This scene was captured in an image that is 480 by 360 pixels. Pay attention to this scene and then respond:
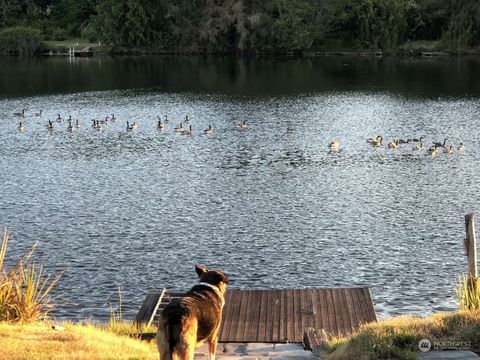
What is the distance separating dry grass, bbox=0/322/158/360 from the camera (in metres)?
12.9

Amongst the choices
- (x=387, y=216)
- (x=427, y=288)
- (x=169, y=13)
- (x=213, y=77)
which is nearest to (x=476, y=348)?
(x=427, y=288)

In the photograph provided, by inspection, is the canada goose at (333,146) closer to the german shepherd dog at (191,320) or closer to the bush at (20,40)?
the german shepherd dog at (191,320)

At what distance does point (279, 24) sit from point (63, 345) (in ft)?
332

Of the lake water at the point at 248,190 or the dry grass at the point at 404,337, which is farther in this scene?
the lake water at the point at 248,190

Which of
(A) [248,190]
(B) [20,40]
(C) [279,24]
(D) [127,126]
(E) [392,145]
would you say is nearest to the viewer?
(A) [248,190]

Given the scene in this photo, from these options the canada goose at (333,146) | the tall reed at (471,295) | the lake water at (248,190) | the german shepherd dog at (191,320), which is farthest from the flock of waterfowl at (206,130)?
the german shepherd dog at (191,320)

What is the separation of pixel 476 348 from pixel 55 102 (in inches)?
2608

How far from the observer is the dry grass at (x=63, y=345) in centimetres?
Result: 1290

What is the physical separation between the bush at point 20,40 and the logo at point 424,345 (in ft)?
386

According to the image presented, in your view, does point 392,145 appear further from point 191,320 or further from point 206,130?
point 191,320

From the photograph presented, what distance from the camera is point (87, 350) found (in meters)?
13.5

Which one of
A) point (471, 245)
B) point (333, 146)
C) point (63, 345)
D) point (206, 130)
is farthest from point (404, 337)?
point (206, 130)

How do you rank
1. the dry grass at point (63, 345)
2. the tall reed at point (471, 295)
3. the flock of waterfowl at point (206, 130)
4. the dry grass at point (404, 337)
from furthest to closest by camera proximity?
the flock of waterfowl at point (206, 130) < the tall reed at point (471, 295) < the dry grass at point (63, 345) < the dry grass at point (404, 337)

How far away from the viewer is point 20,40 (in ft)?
400
